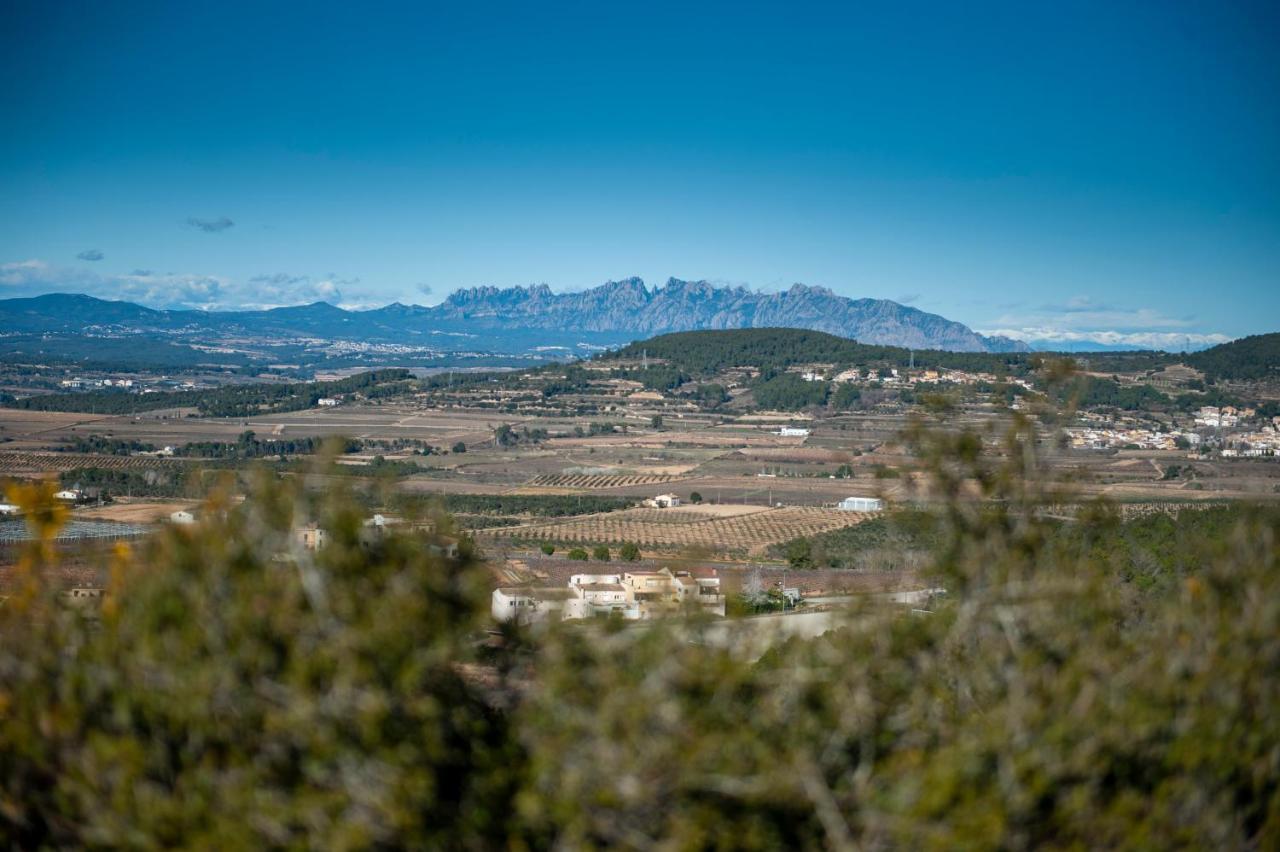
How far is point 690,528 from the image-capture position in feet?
147

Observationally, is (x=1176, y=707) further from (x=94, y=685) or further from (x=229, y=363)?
(x=229, y=363)

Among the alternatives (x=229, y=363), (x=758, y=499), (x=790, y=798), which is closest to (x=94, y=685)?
(x=790, y=798)

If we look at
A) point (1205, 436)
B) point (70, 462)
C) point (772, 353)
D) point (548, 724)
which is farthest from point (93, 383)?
point (548, 724)

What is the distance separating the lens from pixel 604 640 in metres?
6.42

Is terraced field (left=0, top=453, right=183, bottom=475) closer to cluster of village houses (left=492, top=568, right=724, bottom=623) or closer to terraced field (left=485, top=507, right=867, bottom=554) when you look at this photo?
terraced field (left=485, top=507, right=867, bottom=554)

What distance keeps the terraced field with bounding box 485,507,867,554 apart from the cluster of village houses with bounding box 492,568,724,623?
9.56m

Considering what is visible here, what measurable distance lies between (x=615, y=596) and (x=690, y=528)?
22205mm

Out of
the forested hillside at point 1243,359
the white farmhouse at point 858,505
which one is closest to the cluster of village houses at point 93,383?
the white farmhouse at point 858,505

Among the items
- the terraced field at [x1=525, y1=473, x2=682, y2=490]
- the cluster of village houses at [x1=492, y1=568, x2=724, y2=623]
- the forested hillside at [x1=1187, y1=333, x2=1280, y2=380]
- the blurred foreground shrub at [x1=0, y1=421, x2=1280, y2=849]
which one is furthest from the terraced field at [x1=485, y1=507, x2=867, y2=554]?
the forested hillside at [x1=1187, y1=333, x2=1280, y2=380]

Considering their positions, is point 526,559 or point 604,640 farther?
point 526,559

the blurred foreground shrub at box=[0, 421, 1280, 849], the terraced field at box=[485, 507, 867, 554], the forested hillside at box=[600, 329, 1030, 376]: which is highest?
the forested hillside at box=[600, 329, 1030, 376]

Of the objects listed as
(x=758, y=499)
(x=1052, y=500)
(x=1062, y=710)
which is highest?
(x=1052, y=500)

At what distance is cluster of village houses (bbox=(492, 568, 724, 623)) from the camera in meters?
7.38

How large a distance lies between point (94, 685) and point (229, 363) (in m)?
175
